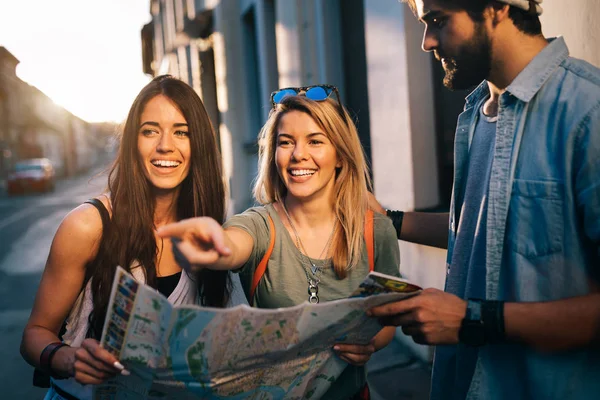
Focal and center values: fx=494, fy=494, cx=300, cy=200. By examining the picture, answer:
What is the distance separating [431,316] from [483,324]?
14 cm

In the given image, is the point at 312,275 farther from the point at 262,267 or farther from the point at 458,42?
the point at 458,42

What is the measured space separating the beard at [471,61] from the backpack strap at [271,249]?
0.61m

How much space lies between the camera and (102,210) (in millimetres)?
1878

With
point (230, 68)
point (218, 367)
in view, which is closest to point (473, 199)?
point (218, 367)

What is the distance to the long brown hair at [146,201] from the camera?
5.97 ft

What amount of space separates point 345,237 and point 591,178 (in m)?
0.89

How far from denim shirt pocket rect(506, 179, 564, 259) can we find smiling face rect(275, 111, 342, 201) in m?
0.76

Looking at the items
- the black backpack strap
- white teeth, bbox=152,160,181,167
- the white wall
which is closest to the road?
the black backpack strap

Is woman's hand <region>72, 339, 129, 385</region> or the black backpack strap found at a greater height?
the black backpack strap

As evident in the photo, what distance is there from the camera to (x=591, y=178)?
127cm

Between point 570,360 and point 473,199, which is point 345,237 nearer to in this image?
point 473,199

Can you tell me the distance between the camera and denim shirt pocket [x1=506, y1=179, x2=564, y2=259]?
1359 millimetres

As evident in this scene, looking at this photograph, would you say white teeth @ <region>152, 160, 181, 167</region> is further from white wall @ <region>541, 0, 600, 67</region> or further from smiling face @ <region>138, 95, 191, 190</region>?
white wall @ <region>541, 0, 600, 67</region>

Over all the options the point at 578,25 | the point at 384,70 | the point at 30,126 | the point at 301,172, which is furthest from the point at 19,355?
the point at 30,126
